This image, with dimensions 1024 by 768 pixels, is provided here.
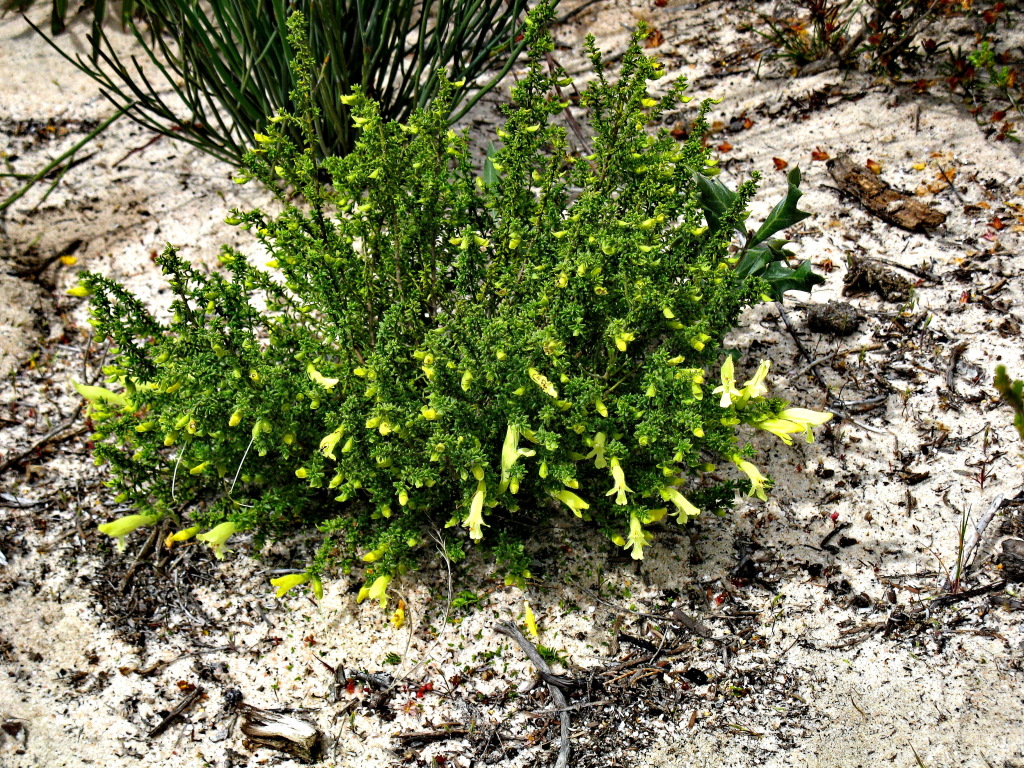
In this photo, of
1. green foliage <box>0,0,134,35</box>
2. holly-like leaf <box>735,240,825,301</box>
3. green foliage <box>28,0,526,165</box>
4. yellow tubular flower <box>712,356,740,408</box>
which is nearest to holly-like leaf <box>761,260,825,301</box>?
holly-like leaf <box>735,240,825,301</box>

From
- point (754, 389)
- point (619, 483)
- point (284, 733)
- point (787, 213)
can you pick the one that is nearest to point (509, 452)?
point (619, 483)

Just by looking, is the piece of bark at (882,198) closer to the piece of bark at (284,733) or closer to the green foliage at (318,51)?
the green foliage at (318,51)

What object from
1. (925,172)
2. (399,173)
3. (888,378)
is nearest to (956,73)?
(925,172)

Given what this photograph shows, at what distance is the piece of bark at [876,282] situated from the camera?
9.70 ft

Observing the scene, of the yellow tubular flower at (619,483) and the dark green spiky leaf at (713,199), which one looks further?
the dark green spiky leaf at (713,199)

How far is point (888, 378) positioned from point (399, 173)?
174 cm

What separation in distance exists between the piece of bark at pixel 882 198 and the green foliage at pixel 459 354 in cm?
96

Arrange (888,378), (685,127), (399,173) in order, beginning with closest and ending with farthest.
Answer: (399,173) < (888,378) < (685,127)

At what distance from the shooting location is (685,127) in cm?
373

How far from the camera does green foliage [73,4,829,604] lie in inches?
77.6

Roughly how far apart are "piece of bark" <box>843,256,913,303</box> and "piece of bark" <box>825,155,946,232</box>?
27 centimetres

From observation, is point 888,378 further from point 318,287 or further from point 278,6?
point 278,6

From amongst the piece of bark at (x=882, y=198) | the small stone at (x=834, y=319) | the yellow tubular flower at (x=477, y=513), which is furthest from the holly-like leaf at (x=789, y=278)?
the yellow tubular flower at (x=477, y=513)

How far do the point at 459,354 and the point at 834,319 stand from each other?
151cm
